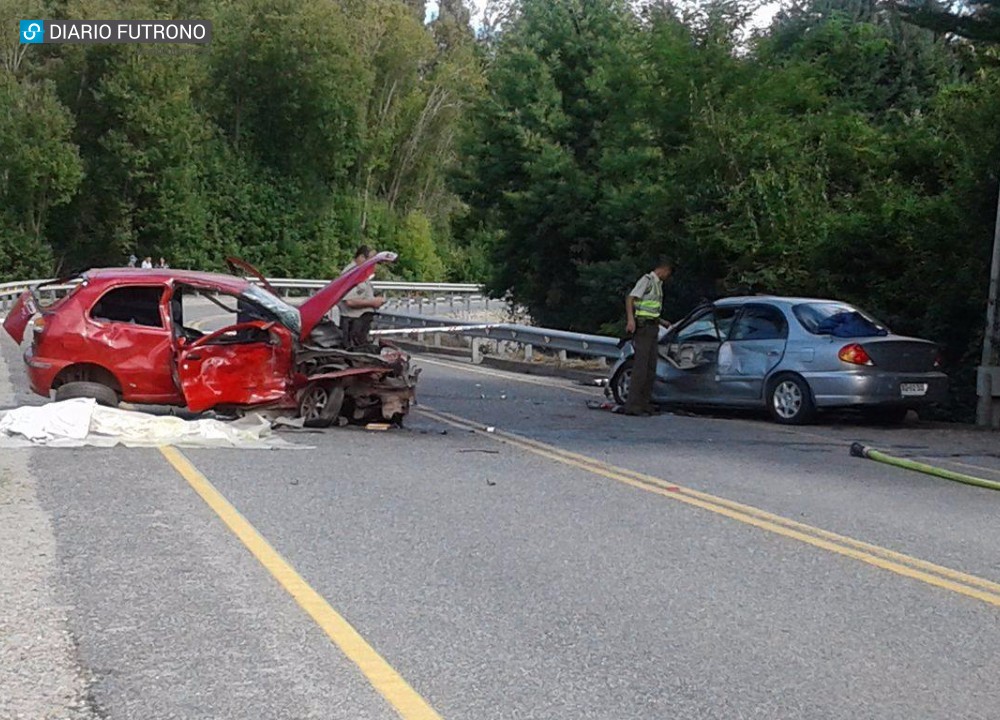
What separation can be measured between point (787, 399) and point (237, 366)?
6.44 m

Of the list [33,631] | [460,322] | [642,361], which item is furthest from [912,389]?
[460,322]

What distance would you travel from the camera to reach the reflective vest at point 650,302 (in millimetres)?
16812

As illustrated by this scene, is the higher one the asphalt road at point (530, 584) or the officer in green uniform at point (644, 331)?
the officer in green uniform at point (644, 331)

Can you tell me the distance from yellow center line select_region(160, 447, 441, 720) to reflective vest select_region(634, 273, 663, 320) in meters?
7.70

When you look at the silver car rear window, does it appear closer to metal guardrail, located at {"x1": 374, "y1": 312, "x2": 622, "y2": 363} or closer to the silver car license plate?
the silver car license plate

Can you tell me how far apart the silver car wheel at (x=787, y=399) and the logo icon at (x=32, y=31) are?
151 ft

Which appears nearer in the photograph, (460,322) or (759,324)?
(759,324)

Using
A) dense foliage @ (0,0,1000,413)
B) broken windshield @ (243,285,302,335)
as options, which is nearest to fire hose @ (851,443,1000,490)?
dense foliage @ (0,0,1000,413)

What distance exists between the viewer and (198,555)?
801cm

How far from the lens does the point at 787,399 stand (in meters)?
16.4

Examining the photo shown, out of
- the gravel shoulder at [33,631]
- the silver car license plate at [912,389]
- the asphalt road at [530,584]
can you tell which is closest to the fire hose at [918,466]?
the asphalt road at [530,584]

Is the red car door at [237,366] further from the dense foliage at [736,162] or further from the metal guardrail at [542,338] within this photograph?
the dense foliage at [736,162]

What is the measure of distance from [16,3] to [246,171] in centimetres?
1255

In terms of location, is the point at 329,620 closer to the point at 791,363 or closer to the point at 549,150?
the point at 791,363
